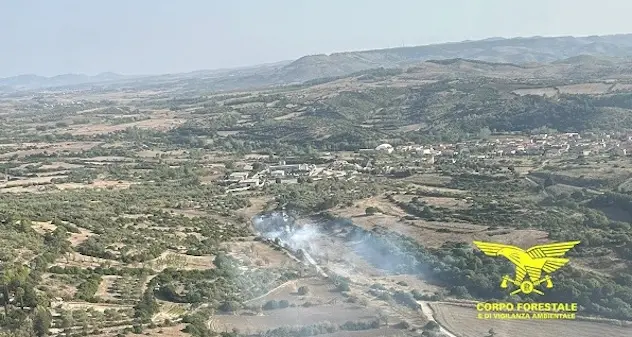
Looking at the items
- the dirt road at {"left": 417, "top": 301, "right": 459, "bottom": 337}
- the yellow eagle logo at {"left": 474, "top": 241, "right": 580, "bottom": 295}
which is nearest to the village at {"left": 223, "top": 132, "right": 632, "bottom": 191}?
the yellow eagle logo at {"left": 474, "top": 241, "right": 580, "bottom": 295}

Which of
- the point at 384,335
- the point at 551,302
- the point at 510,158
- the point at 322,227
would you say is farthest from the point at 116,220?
the point at 510,158

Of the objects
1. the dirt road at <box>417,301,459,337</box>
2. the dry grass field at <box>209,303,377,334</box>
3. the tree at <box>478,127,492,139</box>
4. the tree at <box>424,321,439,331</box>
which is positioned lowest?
the tree at <box>478,127,492,139</box>

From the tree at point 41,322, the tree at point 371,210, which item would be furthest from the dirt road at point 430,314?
the tree at point 371,210

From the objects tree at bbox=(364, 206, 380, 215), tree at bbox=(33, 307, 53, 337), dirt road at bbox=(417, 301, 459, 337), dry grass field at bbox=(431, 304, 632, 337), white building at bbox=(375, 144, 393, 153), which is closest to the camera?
tree at bbox=(33, 307, 53, 337)

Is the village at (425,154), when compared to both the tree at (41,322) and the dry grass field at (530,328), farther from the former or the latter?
the tree at (41,322)

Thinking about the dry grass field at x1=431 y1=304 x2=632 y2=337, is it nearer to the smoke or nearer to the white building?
the smoke

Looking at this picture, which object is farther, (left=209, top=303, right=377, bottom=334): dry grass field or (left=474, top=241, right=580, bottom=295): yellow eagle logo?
(left=474, top=241, right=580, bottom=295): yellow eagle logo

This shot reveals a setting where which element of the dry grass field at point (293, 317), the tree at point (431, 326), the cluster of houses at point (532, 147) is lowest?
the cluster of houses at point (532, 147)

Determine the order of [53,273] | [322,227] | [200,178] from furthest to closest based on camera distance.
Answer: [200,178], [322,227], [53,273]

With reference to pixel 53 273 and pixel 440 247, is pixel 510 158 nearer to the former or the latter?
pixel 440 247
